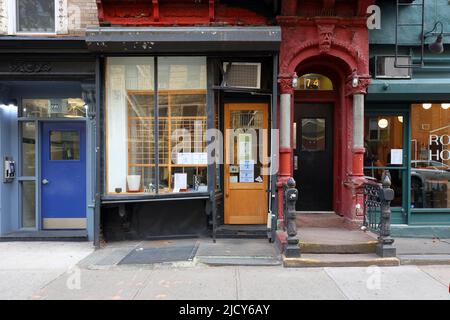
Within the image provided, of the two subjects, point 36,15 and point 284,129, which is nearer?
point 284,129

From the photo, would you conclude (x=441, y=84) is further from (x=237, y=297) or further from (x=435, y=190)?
(x=237, y=297)

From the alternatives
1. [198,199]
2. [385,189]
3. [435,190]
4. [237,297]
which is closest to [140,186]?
[198,199]

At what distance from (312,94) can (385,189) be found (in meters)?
2.95

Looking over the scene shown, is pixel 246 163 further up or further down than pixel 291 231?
further up

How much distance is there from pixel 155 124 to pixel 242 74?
2.00 meters

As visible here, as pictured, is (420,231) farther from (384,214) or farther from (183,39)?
(183,39)

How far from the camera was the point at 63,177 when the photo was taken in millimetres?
8883

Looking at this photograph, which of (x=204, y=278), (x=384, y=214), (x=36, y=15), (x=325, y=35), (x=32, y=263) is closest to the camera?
(x=204, y=278)

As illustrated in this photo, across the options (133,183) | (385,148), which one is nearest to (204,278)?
(133,183)

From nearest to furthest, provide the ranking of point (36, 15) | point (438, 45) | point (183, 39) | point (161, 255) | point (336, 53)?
1. point (161, 255)
2. point (183, 39)
3. point (336, 53)
4. point (438, 45)
5. point (36, 15)

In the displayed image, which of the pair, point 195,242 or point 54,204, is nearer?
point 195,242

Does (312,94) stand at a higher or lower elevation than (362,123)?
higher

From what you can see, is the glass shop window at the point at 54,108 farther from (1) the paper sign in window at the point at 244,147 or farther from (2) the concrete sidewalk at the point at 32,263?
(1) the paper sign in window at the point at 244,147

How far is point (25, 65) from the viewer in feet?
26.2
